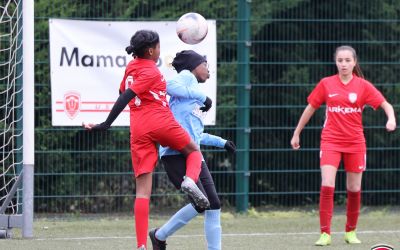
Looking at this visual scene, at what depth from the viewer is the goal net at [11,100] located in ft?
34.7

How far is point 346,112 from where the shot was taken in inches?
373

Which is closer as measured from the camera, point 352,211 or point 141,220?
point 141,220

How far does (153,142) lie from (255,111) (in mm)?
5417

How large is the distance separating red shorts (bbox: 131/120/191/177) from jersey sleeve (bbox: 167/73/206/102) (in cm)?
23

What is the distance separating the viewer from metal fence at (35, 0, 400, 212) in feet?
39.6

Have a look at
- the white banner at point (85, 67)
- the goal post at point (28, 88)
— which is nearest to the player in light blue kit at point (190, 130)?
the goal post at point (28, 88)

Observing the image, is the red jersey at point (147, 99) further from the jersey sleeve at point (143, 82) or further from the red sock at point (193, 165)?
the red sock at point (193, 165)

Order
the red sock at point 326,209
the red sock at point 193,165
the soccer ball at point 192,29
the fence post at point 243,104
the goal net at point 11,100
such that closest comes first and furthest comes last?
the red sock at point 193,165 → the soccer ball at point 192,29 → the red sock at point 326,209 → the goal net at point 11,100 → the fence post at point 243,104

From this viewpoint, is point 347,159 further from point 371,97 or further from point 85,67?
point 85,67

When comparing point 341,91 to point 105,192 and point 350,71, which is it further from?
point 105,192

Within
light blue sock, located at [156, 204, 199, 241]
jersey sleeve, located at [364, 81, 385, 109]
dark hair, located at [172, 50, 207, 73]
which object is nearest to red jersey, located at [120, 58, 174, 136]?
dark hair, located at [172, 50, 207, 73]

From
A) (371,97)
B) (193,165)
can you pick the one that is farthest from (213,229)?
(371,97)

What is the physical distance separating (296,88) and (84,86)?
9.29 feet

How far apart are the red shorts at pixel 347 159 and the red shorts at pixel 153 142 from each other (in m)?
2.24
